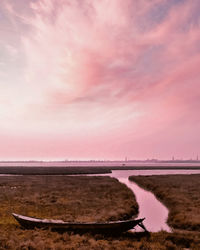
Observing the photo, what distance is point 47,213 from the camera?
878 inches

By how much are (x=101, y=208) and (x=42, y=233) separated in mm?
10127

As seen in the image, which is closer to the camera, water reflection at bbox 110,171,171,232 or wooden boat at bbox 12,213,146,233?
wooden boat at bbox 12,213,146,233

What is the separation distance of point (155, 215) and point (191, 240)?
30.1ft

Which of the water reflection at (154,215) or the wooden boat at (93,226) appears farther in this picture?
the water reflection at (154,215)

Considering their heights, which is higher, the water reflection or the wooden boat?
the wooden boat

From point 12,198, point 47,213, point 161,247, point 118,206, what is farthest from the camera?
point 12,198

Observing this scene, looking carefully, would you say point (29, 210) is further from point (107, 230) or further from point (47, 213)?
point (107, 230)

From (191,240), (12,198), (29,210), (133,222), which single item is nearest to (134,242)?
(133,222)

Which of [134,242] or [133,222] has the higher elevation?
[133,222]

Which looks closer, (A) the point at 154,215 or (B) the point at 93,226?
(B) the point at 93,226

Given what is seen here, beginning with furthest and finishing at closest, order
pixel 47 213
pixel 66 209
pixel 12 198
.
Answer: pixel 12 198, pixel 66 209, pixel 47 213

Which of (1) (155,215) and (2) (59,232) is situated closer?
(2) (59,232)

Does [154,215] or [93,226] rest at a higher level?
[93,226]

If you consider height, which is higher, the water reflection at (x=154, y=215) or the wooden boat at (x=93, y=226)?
the wooden boat at (x=93, y=226)
